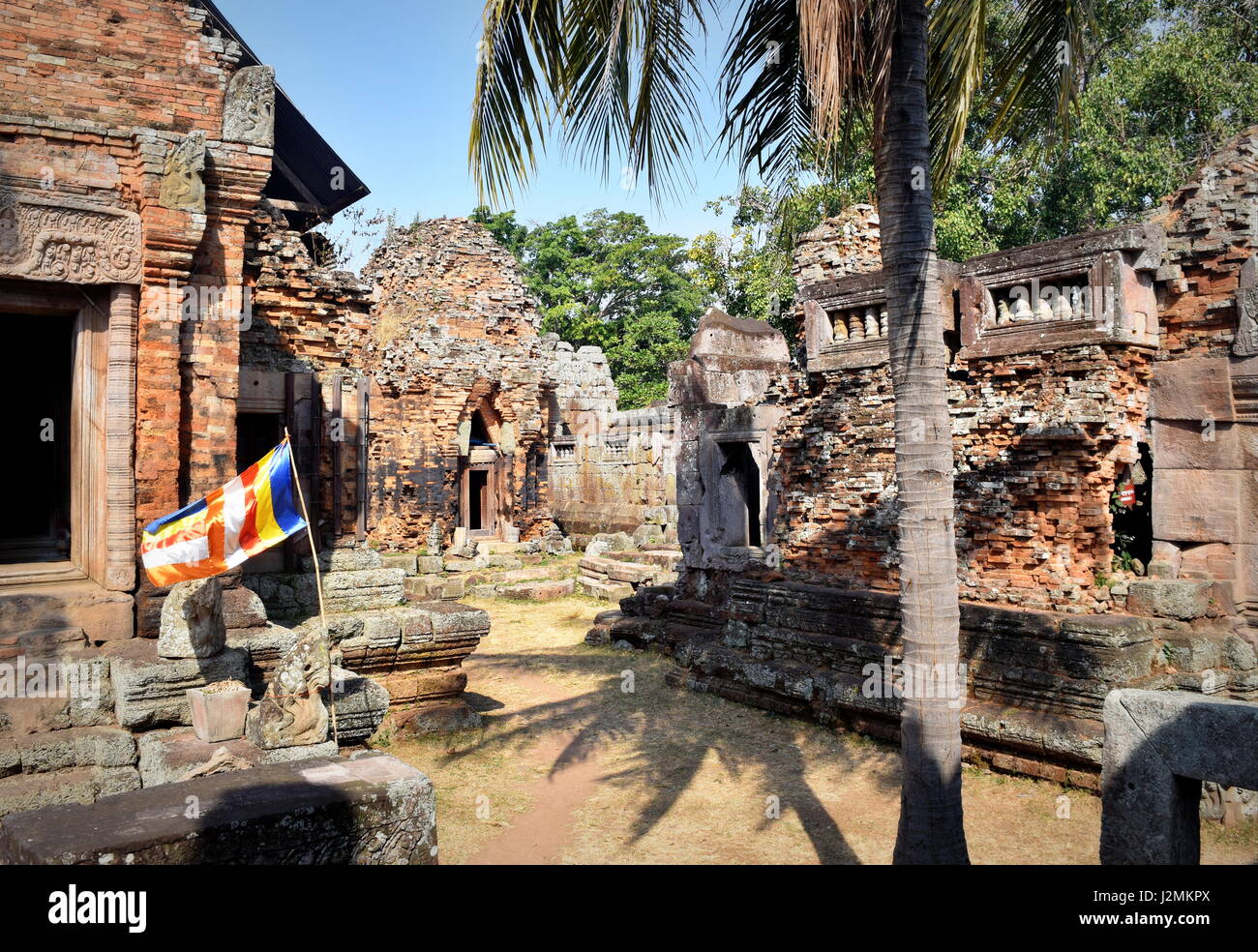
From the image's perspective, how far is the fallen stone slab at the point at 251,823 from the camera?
292 centimetres

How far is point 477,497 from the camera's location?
24734 millimetres

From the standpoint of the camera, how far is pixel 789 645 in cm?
1024

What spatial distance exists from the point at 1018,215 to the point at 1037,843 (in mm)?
17018

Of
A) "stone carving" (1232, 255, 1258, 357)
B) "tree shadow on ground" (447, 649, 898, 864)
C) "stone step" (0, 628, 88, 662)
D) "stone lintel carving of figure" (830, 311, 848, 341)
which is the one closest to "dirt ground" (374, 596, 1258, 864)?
"tree shadow on ground" (447, 649, 898, 864)

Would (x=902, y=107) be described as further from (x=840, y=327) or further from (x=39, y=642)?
(x=39, y=642)

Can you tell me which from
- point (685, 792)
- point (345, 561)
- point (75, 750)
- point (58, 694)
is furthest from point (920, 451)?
point (345, 561)

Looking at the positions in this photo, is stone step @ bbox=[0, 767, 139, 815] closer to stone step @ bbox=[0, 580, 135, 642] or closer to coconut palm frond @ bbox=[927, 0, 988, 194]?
stone step @ bbox=[0, 580, 135, 642]

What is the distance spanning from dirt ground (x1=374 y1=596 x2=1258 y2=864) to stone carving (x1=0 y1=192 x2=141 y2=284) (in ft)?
16.6

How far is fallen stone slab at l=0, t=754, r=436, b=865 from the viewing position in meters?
2.92

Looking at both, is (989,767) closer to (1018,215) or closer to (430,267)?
(1018,215)

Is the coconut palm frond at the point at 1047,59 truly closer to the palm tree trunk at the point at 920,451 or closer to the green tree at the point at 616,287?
the palm tree trunk at the point at 920,451

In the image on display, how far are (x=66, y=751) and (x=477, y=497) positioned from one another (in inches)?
721

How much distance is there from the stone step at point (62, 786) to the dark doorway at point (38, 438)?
179 inches
